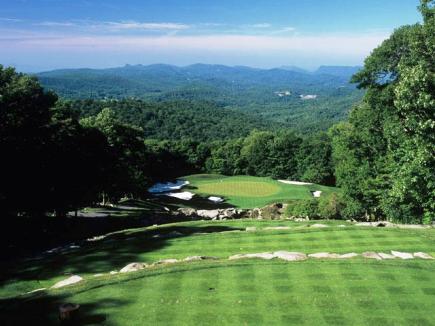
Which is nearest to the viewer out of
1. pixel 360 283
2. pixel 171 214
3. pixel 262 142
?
pixel 360 283

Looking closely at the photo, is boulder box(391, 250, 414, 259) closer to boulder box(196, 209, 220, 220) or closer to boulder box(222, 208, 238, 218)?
boulder box(222, 208, 238, 218)

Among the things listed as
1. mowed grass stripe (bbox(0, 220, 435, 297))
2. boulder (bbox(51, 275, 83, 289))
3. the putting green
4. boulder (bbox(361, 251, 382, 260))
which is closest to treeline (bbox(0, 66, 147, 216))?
mowed grass stripe (bbox(0, 220, 435, 297))

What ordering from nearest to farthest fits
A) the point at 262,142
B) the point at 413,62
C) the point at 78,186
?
the point at 413,62, the point at 78,186, the point at 262,142

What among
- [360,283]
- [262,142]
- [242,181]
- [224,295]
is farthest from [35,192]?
[262,142]

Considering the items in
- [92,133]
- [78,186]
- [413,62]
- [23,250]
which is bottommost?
[23,250]

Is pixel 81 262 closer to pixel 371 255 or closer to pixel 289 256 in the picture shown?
pixel 289 256

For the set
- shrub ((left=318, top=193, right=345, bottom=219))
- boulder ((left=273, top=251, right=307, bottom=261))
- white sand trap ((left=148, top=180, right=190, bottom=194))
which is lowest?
white sand trap ((left=148, top=180, right=190, bottom=194))

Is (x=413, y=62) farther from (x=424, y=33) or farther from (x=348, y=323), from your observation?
(x=348, y=323)
